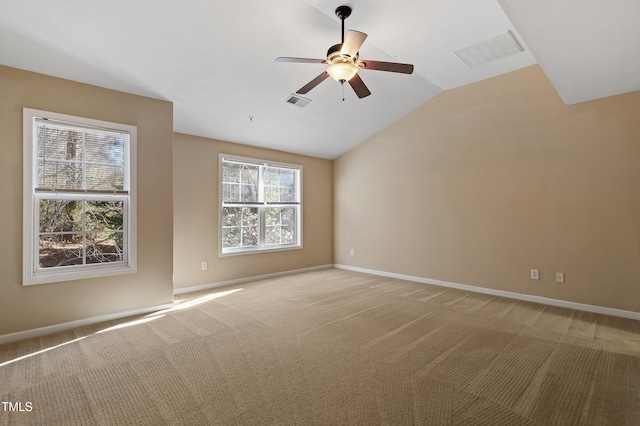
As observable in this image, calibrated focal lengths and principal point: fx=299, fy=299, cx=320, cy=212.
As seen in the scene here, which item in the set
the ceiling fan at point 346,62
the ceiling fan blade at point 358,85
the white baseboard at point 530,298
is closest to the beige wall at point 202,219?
the white baseboard at point 530,298

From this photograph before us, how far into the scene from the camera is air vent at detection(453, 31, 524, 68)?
330 centimetres

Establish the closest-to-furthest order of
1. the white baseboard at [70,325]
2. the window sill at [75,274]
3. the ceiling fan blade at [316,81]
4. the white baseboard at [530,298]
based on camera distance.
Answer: the ceiling fan blade at [316,81]
the white baseboard at [70,325]
the window sill at [75,274]
the white baseboard at [530,298]

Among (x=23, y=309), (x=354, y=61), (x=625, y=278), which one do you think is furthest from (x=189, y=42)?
(x=625, y=278)

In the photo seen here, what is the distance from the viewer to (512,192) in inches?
167

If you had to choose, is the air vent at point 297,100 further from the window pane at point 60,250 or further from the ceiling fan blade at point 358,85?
the window pane at point 60,250

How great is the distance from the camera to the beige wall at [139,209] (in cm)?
286

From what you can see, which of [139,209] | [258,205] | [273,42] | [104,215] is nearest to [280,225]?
[258,205]

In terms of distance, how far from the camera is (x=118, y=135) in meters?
3.50

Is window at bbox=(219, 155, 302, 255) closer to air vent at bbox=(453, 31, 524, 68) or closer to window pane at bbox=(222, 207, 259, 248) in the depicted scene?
window pane at bbox=(222, 207, 259, 248)

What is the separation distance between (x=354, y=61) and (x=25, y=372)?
3.56m

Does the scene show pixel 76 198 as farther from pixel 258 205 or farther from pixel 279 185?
pixel 279 185

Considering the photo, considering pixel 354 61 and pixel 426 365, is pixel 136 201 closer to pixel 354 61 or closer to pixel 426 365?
pixel 354 61

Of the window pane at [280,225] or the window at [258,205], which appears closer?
the window at [258,205]

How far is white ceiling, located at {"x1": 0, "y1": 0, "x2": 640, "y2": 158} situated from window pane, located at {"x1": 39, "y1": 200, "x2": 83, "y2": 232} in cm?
133
